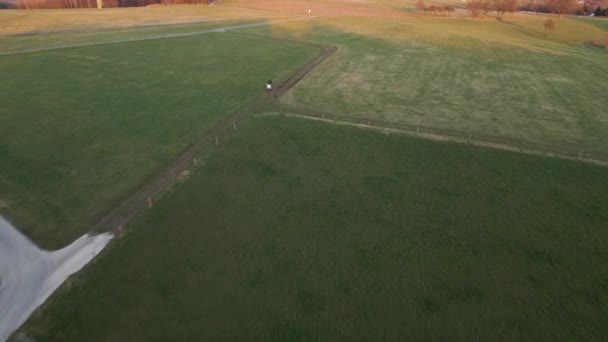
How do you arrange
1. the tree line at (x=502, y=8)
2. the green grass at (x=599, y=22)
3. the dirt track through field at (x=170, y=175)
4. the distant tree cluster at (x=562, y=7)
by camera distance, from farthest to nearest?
the distant tree cluster at (x=562, y=7), the tree line at (x=502, y=8), the green grass at (x=599, y=22), the dirt track through field at (x=170, y=175)

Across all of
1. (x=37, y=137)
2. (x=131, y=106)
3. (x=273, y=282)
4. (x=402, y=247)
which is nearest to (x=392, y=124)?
(x=402, y=247)

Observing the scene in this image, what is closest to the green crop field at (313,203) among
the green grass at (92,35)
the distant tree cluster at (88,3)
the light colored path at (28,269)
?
the light colored path at (28,269)

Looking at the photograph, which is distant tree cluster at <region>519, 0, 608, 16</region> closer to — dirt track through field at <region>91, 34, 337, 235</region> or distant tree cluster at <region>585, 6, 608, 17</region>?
distant tree cluster at <region>585, 6, 608, 17</region>

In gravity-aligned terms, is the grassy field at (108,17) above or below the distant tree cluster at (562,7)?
below

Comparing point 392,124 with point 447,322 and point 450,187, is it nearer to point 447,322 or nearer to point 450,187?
point 450,187

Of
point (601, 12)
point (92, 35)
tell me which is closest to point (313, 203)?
point (92, 35)

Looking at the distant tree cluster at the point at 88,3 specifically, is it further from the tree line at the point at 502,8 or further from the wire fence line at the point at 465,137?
the wire fence line at the point at 465,137

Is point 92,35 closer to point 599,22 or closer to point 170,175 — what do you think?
→ point 170,175

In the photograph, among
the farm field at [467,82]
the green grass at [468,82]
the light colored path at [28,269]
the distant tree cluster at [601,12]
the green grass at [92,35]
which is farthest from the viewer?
the distant tree cluster at [601,12]
